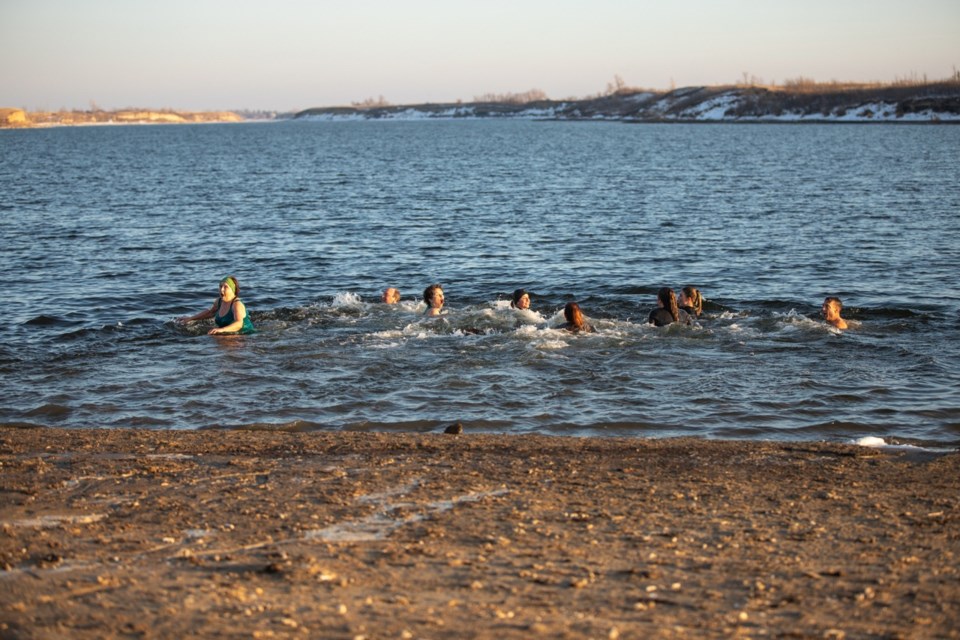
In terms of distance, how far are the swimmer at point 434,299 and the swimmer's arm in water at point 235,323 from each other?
143 inches

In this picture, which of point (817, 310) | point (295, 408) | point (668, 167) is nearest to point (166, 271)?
point (295, 408)

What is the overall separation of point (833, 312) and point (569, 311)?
4.96 m

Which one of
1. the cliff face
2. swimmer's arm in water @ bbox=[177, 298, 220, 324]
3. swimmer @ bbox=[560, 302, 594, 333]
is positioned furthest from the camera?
the cliff face

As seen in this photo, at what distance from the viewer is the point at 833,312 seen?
17812 millimetres

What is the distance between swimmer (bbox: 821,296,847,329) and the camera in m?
17.8

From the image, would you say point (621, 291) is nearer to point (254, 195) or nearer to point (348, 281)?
point (348, 281)

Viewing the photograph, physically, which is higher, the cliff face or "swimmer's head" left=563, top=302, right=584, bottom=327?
the cliff face

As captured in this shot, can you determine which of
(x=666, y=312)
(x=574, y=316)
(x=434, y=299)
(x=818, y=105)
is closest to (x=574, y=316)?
(x=574, y=316)

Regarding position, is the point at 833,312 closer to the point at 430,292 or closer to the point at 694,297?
the point at 694,297

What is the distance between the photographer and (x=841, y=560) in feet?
23.7

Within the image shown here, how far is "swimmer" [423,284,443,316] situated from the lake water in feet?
1.46

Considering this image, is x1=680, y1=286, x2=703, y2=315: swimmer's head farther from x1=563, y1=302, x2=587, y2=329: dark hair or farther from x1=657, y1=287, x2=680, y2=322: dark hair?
x1=563, y1=302, x2=587, y2=329: dark hair

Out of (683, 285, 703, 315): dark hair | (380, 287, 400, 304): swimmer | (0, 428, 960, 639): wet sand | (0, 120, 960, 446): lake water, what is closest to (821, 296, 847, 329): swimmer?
(0, 120, 960, 446): lake water

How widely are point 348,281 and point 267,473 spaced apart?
1588 centimetres
